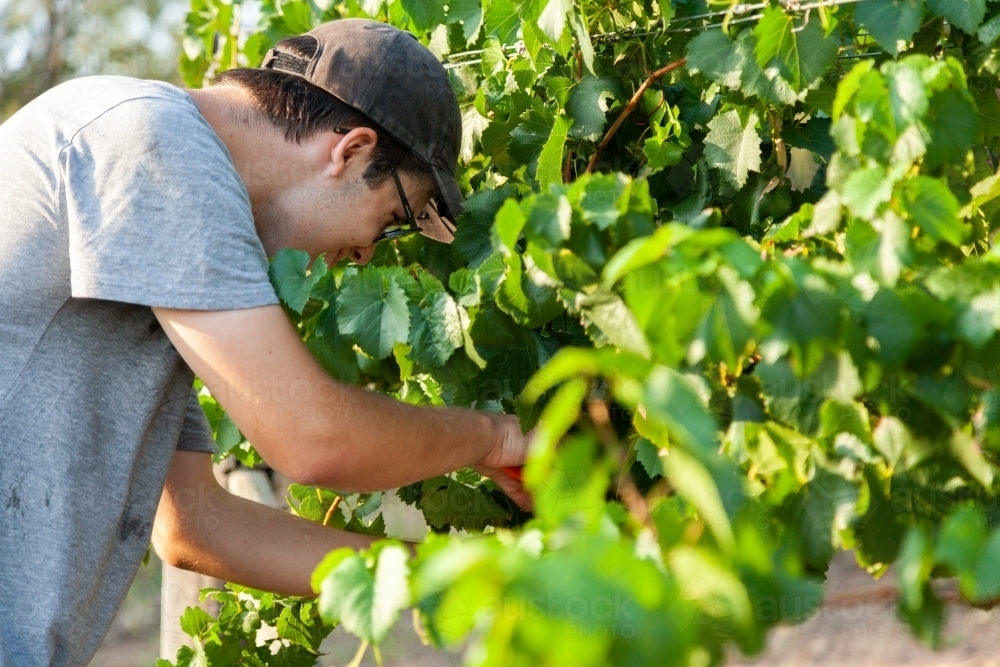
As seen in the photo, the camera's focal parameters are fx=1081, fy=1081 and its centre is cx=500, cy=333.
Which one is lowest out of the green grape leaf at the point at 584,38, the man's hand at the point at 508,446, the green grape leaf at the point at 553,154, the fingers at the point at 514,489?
the fingers at the point at 514,489

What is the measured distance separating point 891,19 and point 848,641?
13.3 feet

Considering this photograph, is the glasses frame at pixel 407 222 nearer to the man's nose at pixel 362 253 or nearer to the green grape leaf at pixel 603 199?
the man's nose at pixel 362 253

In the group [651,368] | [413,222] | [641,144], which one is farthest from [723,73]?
[651,368]

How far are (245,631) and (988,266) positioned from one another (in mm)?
1756

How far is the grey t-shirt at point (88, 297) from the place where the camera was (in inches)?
57.8

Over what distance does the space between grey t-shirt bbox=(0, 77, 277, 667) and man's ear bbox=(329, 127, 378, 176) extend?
0.27m

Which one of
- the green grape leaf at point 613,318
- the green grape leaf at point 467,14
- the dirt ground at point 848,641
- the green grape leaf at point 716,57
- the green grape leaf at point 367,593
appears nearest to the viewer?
the green grape leaf at point 367,593

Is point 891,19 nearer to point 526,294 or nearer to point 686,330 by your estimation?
point 526,294

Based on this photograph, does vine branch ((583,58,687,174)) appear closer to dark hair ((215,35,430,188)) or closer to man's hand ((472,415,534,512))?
dark hair ((215,35,430,188))

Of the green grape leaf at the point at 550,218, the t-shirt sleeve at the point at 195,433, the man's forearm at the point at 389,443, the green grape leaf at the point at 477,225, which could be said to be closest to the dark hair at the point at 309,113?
the green grape leaf at the point at 477,225

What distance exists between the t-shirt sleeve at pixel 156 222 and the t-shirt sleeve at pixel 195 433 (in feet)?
2.10

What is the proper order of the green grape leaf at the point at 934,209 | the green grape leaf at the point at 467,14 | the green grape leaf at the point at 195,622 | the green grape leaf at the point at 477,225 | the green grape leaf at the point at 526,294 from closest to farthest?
the green grape leaf at the point at 934,209 < the green grape leaf at the point at 526,294 < the green grape leaf at the point at 477,225 < the green grape leaf at the point at 467,14 < the green grape leaf at the point at 195,622

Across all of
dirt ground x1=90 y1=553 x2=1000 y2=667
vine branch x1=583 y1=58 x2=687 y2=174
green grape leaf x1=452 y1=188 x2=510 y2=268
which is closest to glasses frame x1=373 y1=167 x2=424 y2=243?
green grape leaf x1=452 y1=188 x2=510 y2=268

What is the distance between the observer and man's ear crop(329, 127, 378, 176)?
5.97 ft
